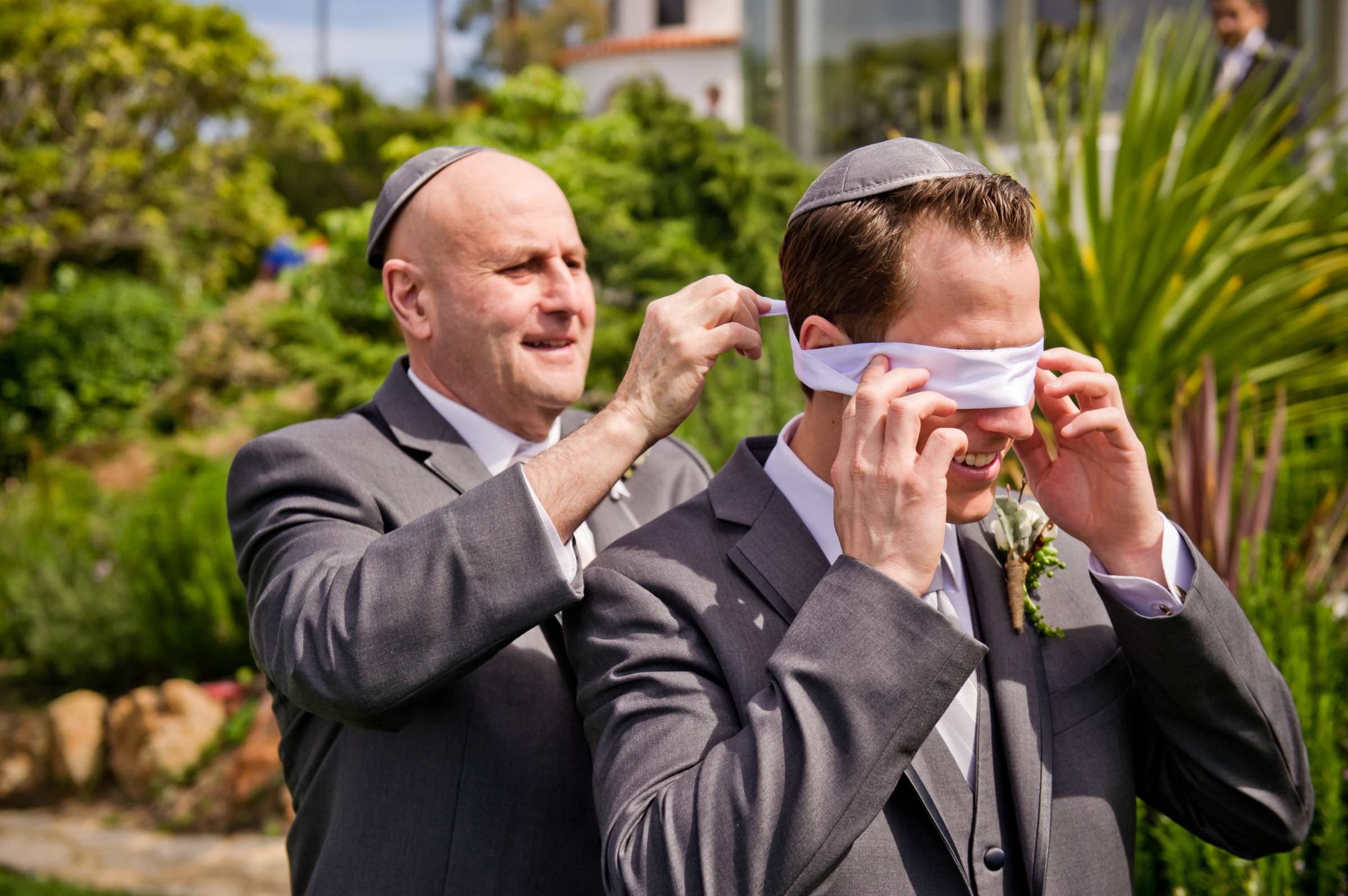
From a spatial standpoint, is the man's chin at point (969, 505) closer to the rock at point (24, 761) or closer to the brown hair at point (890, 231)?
the brown hair at point (890, 231)

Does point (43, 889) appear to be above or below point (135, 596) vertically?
below

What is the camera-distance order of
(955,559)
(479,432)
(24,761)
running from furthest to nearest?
(24,761), (479,432), (955,559)

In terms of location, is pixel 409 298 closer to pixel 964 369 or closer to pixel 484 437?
pixel 484 437

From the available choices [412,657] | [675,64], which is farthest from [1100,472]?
[675,64]

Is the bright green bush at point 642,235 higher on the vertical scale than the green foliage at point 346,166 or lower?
lower

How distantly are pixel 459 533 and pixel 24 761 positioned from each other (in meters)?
6.49

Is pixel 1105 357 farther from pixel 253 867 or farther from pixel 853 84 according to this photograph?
pixel 853 84

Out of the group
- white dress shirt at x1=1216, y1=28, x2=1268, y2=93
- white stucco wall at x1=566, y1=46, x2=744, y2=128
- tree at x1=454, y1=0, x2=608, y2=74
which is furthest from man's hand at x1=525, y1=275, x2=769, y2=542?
tree at x1=454, y1=0, x2=608, y2=74

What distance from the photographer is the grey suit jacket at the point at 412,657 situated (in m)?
1.91

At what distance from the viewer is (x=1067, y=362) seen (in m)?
1.95

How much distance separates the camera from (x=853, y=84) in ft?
40.0

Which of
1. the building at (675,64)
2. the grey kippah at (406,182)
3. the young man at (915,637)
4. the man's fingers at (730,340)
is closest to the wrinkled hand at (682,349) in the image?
the man's fingers at (730,340)

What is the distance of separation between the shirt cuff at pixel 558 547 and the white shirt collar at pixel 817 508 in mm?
387

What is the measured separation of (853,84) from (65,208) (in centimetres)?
904
